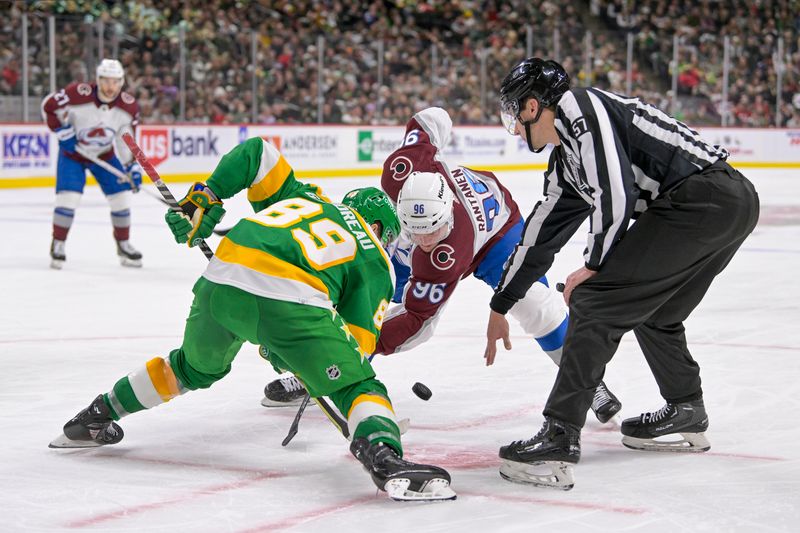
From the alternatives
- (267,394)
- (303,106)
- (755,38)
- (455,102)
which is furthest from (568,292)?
(755,38)

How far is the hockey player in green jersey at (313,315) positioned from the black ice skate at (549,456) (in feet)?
0.90

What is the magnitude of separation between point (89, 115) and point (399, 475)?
596 cm

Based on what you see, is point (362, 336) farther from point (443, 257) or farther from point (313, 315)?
point (443, 257)

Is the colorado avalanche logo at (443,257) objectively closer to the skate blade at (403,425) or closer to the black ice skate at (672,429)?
the skate blade at (403,425)

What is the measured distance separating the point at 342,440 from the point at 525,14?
18.2 m

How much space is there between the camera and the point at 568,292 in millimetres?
3055

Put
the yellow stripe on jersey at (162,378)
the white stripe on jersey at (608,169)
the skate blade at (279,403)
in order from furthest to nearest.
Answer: the skate blade at (279,403) < the yellow stripe on jersey at (162,378) < the white stripe on jersey at (608,169)

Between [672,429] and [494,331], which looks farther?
[672,429]

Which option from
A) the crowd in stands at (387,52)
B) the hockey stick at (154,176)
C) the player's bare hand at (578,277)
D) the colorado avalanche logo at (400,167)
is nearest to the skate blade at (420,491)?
the player's bare hand at (578,277)

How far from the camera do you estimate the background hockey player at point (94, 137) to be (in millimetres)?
7965

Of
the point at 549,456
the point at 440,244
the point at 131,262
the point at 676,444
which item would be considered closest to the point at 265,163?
the point at 440,244

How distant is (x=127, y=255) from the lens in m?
7.80

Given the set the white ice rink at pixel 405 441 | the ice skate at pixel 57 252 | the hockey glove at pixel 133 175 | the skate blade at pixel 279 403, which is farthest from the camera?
the hockey glove at pixel 133 175

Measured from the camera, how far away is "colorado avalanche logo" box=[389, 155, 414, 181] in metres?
4.02
